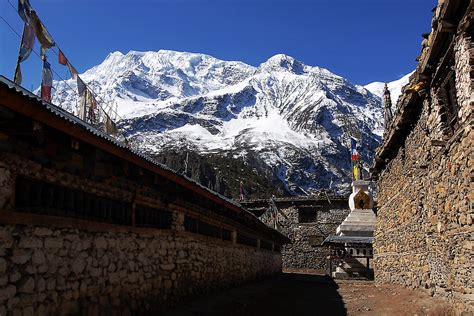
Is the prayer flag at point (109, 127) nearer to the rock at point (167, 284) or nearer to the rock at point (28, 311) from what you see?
the rock at point (167, 284)

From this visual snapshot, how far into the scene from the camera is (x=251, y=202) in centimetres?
5066

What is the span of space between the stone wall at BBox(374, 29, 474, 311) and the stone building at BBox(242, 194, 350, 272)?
2742 centimetres

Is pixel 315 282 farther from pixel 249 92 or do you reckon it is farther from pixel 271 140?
pixel 249 92

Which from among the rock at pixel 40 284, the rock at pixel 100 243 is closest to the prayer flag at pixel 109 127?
the rock at pixel 100 243

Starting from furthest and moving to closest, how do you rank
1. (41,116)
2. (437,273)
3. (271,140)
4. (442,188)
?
(271,140) < (437,273) < (442,188) < (41,116)

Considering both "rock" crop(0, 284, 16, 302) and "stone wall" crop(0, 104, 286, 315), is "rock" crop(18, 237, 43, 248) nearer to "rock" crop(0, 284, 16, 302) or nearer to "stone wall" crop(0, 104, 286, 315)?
"stone wall" crop(0, 104, 286, 315)

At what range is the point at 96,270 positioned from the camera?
26.4 feet

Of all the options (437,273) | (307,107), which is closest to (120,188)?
(437,273)

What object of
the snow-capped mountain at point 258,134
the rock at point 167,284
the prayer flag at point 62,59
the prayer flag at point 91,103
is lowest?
the rock at point 167,284

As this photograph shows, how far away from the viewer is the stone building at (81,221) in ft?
20.2

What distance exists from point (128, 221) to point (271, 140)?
12970 cm

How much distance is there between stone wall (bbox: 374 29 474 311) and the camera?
8.86 meters

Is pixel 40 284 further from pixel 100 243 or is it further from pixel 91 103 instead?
pixel 91 103

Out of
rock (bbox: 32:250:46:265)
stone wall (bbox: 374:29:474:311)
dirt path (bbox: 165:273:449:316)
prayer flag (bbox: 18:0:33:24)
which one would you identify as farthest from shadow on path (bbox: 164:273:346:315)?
prayer flag (bbox: 18:0:33:24)
